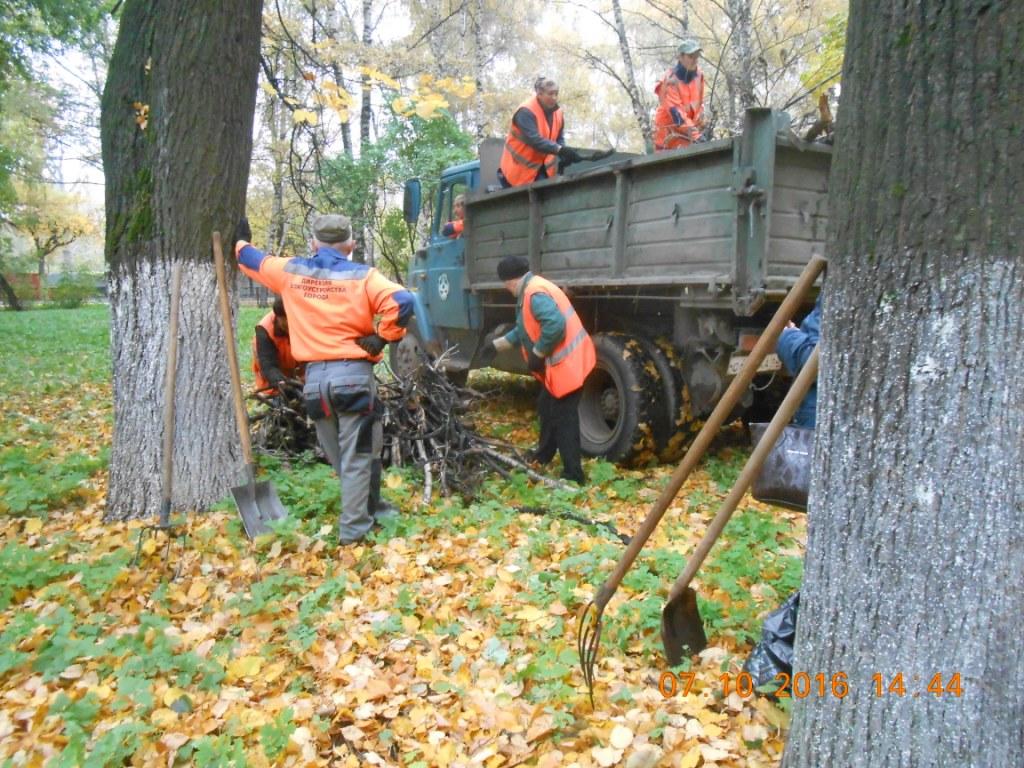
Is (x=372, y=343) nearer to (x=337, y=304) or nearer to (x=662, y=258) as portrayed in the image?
(x=337, y=304)

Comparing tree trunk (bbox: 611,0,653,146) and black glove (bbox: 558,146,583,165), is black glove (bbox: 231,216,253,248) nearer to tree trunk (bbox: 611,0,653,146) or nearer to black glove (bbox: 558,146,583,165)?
black glove (bbox: 558,146,583,165)

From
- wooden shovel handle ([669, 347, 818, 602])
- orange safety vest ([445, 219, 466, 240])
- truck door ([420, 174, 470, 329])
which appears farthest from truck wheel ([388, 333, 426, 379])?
wooden shovel handle ([669, 347, 818, 602])

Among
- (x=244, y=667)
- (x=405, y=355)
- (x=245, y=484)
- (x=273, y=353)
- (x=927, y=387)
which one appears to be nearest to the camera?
(x=927, y=387)

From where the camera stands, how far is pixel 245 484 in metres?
4.55

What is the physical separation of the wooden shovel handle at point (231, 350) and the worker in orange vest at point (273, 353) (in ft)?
3.60

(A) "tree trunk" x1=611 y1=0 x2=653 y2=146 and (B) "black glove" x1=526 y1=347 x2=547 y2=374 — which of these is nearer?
(B) "black glove" x1=526 y1=347 x2=547 y2=374

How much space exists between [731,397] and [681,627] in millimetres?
990

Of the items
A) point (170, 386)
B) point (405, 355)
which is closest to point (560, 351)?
point (170, 386)

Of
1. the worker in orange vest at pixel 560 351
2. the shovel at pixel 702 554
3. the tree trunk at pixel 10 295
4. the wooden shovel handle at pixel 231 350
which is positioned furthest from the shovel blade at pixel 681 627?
the tree trunk at pixel 10 295

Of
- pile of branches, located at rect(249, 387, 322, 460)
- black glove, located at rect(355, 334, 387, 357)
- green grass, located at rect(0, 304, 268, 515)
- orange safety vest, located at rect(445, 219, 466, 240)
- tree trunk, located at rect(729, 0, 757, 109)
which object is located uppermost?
tree trunk, located at rect(729, 0, 757, 109)

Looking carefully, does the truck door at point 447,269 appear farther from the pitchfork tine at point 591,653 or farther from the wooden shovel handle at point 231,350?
the pitchfork tine at point 591,653

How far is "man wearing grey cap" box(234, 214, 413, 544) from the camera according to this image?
432cm

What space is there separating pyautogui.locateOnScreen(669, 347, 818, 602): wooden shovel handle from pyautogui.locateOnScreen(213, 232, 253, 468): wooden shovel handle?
2.65 metres

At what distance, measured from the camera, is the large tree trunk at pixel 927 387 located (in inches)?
65.1
